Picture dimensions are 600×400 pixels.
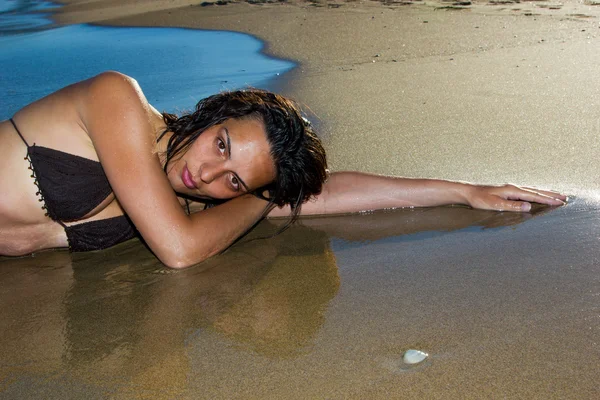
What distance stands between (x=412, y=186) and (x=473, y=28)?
14.5 ft

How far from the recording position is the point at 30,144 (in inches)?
113

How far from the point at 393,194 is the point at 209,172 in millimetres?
1015

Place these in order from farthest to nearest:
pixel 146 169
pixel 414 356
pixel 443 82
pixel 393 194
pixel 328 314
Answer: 1. pixel 443 82
2. pixel 393 194
3. pixel 146 169
4. pixel 328 314
5. pixel 414 356

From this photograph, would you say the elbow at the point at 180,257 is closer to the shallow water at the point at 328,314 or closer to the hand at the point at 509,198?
the shallow water at the point at 328,314

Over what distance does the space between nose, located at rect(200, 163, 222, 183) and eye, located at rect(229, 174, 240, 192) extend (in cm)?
6

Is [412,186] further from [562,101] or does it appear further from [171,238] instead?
[562,101]

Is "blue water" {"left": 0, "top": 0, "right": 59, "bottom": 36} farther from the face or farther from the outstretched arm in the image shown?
the face

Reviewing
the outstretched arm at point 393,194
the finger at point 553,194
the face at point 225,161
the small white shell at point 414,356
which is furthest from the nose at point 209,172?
the finger at point 553,194

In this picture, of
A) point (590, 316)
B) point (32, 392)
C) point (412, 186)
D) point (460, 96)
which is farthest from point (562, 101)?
point (32, 392)

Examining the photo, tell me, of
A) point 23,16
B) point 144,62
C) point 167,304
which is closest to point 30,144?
point 167,304

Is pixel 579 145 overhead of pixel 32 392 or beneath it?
overhead

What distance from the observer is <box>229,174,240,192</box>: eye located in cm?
279

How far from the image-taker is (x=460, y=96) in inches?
194

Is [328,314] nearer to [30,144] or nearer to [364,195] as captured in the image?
[364,195]
